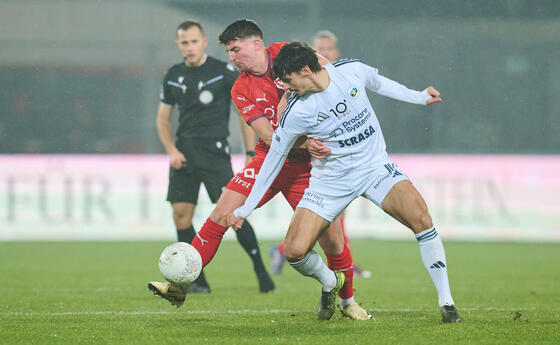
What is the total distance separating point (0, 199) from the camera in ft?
45.9

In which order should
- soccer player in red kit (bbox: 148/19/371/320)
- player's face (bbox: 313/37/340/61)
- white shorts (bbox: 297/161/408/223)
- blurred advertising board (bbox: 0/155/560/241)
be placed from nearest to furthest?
white shorts (bbox: 297/161/408/223) < soccer player in red kit (bbox: 148/19/371/320) < player's face (bbox: 313/37/340/61) < blurred advertising board (bbox: 0/155/560/241)

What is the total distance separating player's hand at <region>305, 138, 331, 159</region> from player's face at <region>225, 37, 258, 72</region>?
0.87 m

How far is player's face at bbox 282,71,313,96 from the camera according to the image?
5.49 meters

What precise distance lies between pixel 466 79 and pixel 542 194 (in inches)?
93.4

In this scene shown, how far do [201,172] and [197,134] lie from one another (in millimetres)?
382

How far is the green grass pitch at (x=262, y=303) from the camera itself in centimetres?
528

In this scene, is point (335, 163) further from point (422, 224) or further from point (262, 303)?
point (262, 303)

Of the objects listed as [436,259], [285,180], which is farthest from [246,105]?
[436,259]

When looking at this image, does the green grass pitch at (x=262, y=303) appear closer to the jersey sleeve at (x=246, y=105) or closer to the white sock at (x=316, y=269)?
the white sock at (x=316, y=269)

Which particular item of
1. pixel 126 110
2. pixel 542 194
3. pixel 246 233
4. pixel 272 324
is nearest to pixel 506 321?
pixel 272 324

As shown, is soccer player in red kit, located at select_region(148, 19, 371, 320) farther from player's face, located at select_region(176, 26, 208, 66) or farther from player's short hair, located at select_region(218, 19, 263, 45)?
player's face, located at select_region(176, 26, 208, 66)

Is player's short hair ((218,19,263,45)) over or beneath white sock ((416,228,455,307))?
over

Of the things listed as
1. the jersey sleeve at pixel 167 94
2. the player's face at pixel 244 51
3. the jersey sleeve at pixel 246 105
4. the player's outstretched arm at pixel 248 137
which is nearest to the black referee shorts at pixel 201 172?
the player's outstretched arm at pixel 248 137

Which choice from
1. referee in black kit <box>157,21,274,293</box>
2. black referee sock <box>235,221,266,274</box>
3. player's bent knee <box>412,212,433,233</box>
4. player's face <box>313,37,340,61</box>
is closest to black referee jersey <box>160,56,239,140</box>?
referee in black kit <box>157,21,274,293</box>
